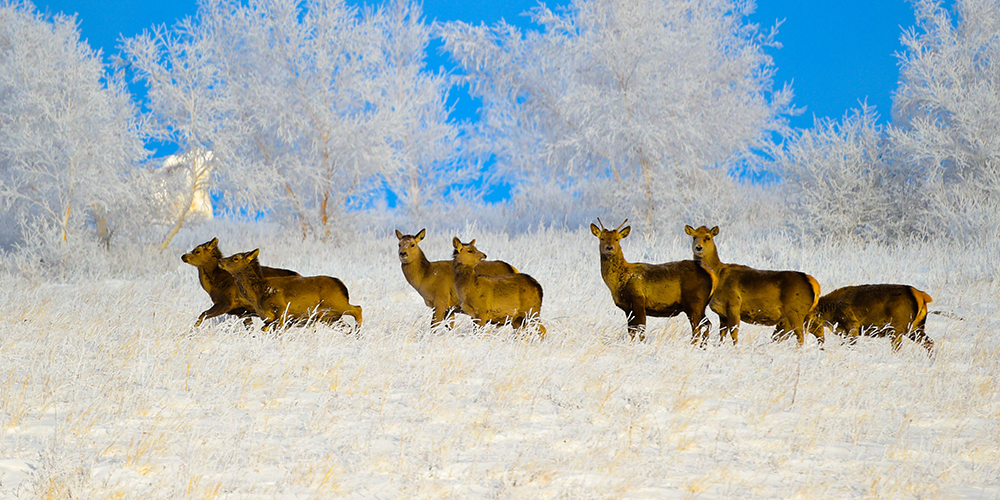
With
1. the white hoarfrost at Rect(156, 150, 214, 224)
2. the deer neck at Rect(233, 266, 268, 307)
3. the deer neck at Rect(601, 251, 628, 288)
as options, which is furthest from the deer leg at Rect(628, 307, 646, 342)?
the white hoarfrost at Rect(156, 150, 214, 224)

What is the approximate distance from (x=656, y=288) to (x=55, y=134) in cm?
1401

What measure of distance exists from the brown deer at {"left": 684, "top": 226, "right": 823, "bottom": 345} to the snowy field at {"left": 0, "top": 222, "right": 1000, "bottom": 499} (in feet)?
0.85

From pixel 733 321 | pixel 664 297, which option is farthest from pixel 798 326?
pixel 664 297

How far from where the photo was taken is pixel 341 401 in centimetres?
537

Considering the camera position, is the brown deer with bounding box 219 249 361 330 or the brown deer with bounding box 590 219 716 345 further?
the brown deer with bounding box 219 249 361 330

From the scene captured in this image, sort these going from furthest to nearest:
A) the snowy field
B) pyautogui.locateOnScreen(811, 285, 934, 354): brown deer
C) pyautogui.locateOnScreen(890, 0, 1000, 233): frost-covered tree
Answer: pyautogui.locateOnScreen(890, 0, 1000, 233): frost-covered tree
pyautogui.locateOnScreen(811, 285, 934, 354): brown deer
the snowy field

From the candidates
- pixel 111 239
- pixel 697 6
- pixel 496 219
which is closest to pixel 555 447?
pixel 111 239

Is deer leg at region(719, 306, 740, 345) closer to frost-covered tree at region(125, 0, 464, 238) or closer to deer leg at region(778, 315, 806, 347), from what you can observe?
deer leg at region(778, 315, 806, 347)

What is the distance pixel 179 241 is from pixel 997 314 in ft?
69.0

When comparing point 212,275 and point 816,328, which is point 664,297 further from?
point 212,275

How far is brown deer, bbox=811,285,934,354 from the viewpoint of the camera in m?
7.34

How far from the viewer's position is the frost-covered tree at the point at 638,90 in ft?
72.8

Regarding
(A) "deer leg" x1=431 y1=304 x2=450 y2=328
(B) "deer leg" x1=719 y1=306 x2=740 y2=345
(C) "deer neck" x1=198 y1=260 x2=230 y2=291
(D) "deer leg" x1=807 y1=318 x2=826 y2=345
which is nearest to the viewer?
(B) "deer leg" x1=719 y1=306 x2=740 y2=345

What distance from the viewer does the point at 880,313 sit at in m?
7.46
